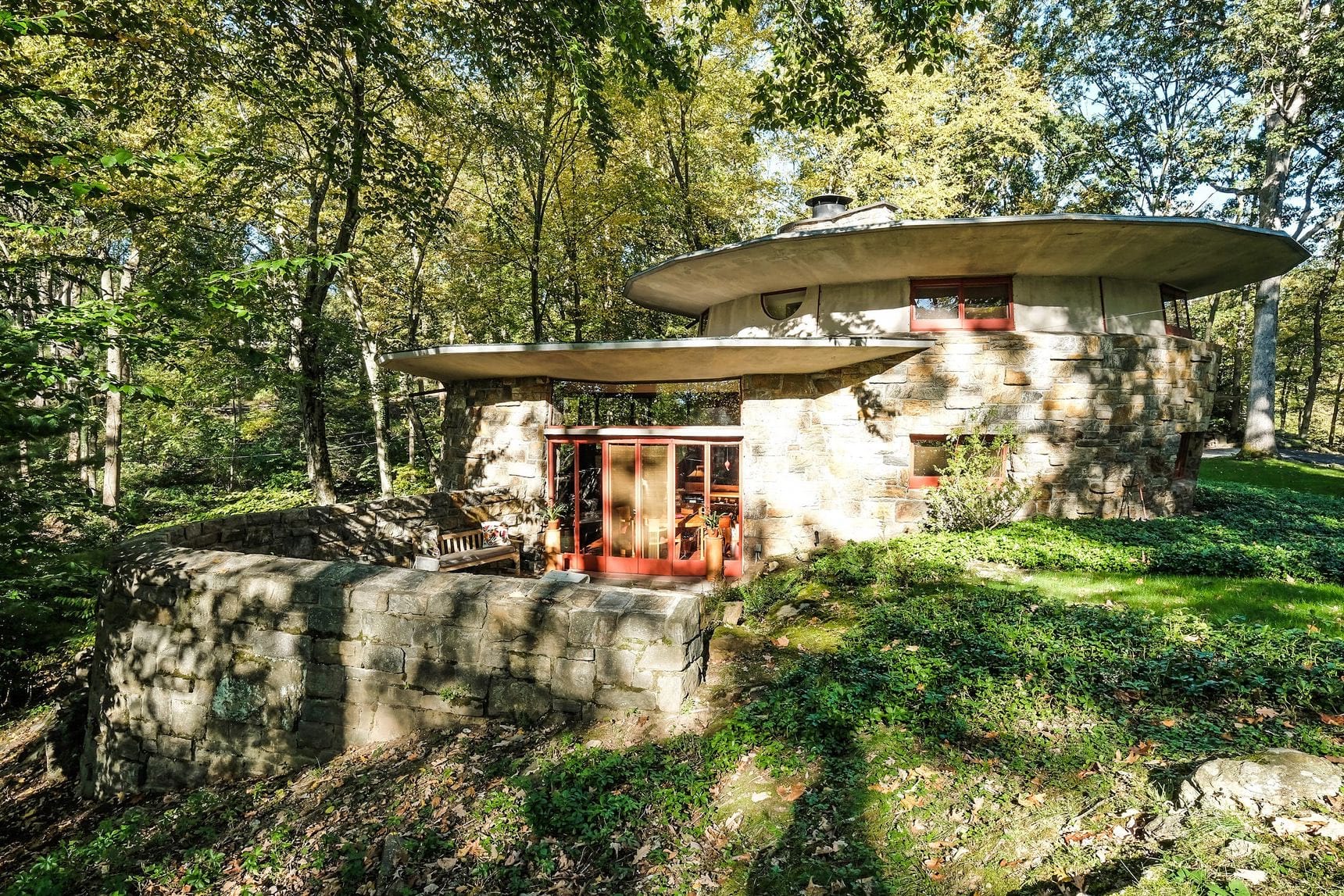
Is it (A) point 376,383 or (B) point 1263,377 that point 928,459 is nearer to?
(A) point 376,383

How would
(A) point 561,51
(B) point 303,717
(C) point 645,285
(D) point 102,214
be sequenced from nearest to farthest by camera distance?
(B) point 303,717 < (A) point 561,51 < (D) point 102,214 < (C) point 645,285

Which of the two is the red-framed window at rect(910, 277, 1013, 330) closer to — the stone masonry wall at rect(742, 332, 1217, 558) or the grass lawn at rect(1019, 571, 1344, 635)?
the stone masonry wall at rect(742, 332, 1217, 558)

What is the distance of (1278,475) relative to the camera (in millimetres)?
15070

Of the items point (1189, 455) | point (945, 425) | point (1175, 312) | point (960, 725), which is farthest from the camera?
point (1175, 312)

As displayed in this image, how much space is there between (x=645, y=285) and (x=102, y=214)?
27.9ft

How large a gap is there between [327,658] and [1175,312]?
46.5 ft

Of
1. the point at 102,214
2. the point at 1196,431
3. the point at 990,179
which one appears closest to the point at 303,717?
the point at 102,214

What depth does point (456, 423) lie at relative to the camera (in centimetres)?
1013

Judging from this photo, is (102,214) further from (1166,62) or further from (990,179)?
(1166,62)

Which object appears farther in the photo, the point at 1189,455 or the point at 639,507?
the point at 1189,455

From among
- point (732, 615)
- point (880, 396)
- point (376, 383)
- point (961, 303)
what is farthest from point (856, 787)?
point (376, 383)

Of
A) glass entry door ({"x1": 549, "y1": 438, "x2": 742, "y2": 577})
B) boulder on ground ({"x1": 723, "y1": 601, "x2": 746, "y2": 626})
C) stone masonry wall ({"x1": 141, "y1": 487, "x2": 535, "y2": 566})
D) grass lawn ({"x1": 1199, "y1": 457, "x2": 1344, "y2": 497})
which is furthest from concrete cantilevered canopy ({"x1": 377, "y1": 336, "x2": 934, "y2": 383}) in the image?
grass lawn ({"x1": 1199, "y1": 457, "x2": 1344, "y2": 497})

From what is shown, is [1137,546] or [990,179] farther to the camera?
[990,179]

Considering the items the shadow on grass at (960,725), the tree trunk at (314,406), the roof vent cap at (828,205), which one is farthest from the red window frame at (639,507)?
the roof vent cap at (828,205)
